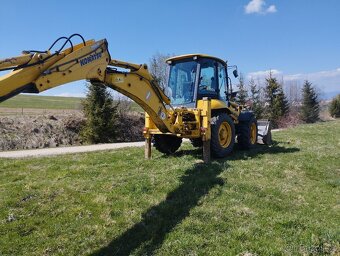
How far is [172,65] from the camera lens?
12.0 metres

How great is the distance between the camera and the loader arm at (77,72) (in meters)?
5.13

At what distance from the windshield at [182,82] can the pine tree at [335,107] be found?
4651cm

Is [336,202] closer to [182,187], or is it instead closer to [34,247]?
[182,187]

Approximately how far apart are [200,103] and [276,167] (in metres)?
2.86

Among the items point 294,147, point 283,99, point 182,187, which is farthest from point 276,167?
→ point 283,99

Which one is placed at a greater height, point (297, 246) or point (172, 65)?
point (172, 65)

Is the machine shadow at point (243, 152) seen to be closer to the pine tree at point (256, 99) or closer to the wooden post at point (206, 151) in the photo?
the wooden post at point (206, 151)

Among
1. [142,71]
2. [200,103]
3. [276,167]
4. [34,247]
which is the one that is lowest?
[34,247]

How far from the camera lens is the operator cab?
11.2 metres

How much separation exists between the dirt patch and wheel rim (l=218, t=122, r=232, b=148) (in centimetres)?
1379

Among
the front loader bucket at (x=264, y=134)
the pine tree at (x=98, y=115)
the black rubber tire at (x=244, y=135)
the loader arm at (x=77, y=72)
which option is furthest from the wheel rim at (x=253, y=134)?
the pine tree at (x=98, y=115)

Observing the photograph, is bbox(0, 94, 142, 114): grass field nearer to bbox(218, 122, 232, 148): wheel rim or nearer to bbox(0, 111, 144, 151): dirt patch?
bbox(0, 111, 144, 151): dirt patch

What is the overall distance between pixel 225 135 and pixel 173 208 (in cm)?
548

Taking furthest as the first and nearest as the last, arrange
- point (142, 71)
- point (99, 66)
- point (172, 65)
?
point (172, 65), point (142, 71), point (99, 66)
